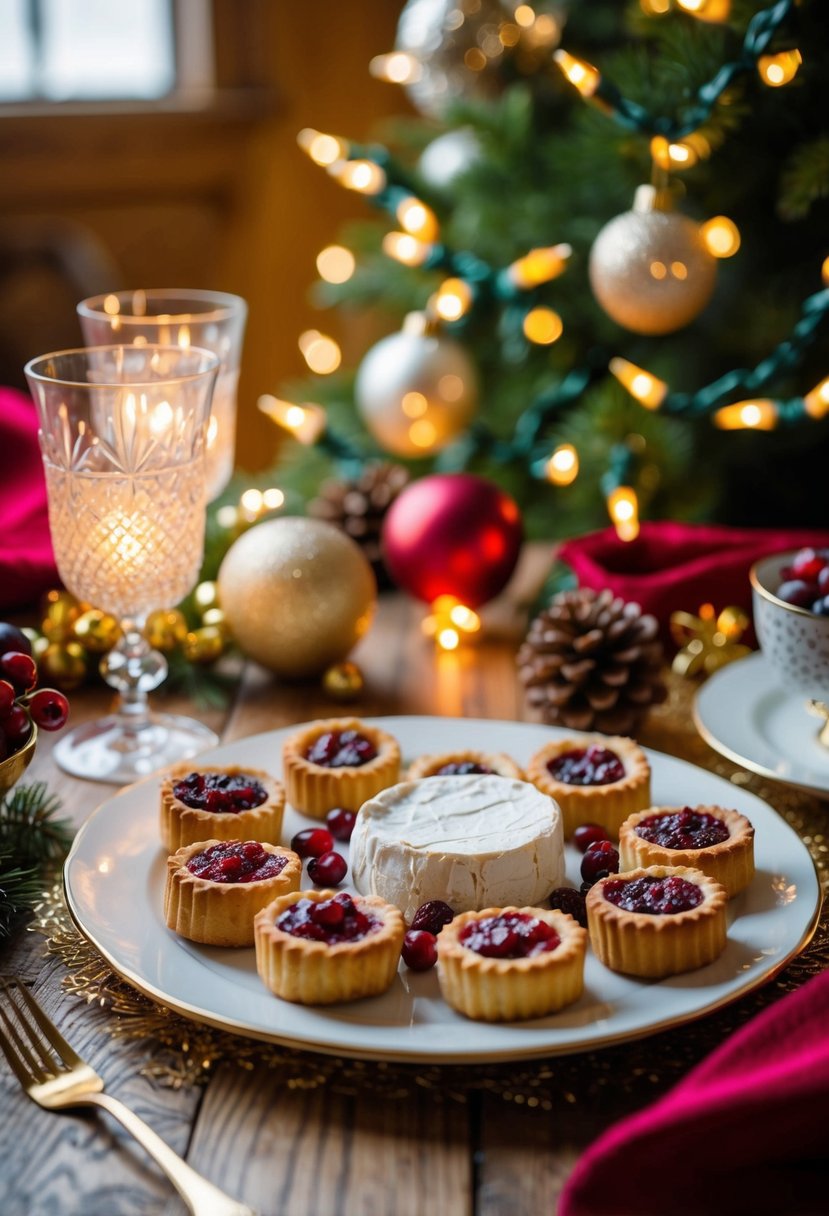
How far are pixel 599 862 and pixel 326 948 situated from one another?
325mm

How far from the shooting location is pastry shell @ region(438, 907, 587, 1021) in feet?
3.42

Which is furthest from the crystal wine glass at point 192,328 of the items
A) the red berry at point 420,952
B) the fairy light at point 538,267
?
the red berry at point 420,952

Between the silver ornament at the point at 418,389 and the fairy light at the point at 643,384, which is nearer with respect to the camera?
the fairy light at the point at 643,384

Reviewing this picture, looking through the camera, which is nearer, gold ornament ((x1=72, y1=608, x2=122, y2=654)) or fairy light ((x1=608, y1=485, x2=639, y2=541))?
gold ornament ((x1=72, y1=608, x2=122, y2=654))

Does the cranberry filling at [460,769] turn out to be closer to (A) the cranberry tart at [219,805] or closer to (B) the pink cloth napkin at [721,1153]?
(A) the cranberry tart at [219,805]

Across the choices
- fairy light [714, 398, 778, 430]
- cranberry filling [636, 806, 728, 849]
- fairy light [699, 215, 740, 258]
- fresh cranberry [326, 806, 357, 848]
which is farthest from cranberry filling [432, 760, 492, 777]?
fairy light [699, 215, 740, 258]

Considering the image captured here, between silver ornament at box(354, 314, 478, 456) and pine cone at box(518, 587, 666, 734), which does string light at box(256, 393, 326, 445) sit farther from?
pine cone at box(518, 587, 666, 734)

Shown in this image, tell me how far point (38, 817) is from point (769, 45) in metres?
1.30

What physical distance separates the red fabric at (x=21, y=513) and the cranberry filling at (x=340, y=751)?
0.66 meters

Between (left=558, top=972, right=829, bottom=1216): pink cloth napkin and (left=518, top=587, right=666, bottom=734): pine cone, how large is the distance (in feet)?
2.47

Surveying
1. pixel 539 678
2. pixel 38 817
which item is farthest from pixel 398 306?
pixel 38 817

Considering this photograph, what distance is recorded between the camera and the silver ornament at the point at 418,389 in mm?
2229

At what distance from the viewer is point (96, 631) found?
1.84 meters

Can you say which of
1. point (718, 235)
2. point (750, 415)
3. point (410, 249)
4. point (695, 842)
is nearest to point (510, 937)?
point (695, 842)
